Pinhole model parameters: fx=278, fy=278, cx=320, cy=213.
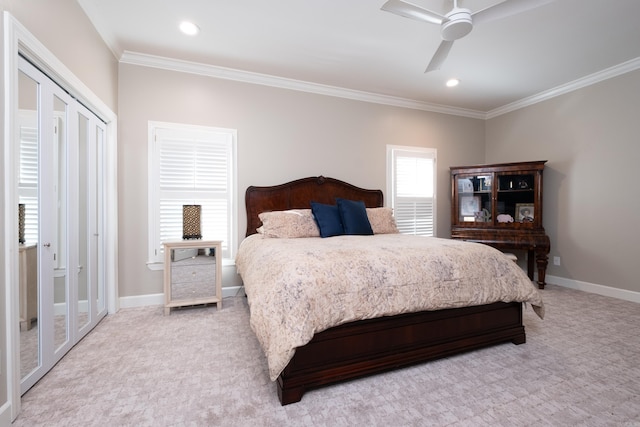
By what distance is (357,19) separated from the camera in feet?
8.27

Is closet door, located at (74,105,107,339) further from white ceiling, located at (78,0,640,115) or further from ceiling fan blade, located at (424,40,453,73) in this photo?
ceiling fan blade, located at (424,40,453,73)

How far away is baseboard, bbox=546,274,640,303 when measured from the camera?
3.28 metres

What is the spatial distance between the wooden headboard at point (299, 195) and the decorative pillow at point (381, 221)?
1.50 ft

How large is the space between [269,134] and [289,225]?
4.39 ft

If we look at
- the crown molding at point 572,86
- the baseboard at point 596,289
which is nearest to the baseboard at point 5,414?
the baseboard at point 596,289

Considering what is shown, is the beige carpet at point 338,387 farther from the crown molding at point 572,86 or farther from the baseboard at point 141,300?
the crown molding at point 572,86

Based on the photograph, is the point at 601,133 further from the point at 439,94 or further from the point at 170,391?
the point at 170,391

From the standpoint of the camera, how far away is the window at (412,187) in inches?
169

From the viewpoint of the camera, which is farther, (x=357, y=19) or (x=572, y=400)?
(x=357, y=19)

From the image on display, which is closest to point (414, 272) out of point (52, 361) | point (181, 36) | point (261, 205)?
point (261, 205)

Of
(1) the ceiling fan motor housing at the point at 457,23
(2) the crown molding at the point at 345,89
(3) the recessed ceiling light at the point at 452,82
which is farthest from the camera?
(3) the recessed ceiling light at the point at 452,82

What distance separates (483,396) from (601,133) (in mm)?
3866

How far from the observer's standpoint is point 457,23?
2.04 m

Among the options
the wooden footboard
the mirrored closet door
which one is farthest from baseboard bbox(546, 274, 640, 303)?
the mirrored closet door
